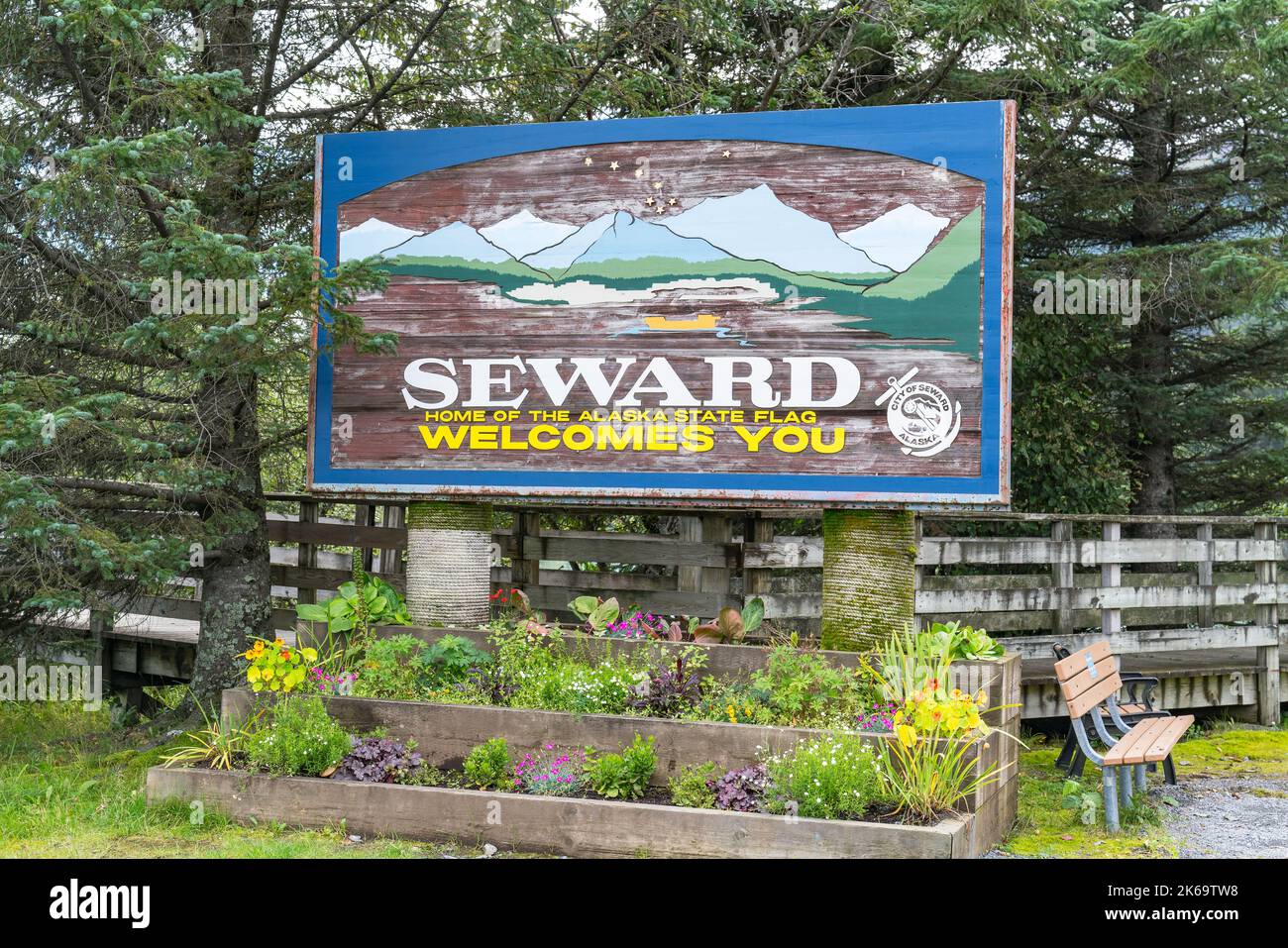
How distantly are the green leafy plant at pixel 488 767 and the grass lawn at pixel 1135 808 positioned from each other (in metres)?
2.58

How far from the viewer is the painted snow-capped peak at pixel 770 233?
616 cm

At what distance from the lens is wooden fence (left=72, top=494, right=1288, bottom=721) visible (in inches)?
310

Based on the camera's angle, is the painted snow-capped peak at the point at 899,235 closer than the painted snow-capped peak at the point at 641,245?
Yes

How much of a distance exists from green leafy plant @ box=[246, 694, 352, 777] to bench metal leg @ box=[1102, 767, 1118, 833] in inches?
163

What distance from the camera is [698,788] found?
5289mm

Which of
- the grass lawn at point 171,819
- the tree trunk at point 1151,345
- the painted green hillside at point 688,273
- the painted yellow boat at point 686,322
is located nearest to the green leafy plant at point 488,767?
the grass lawn at point 171,819

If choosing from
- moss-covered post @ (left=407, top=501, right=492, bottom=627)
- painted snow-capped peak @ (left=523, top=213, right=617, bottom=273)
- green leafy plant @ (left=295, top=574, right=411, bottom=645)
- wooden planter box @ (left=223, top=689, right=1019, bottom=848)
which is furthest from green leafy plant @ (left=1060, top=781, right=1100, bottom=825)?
painted snow-capped peak @ (left=523, top=213, right=617, bottom=273)

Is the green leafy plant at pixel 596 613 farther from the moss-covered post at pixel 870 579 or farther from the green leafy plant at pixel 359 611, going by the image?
the moss-covered post at pixel 870 579

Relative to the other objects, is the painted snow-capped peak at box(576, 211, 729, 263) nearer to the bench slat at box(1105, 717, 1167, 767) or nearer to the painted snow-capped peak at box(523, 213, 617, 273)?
the painted snow-capped peak at box(523, 213, 617, 273)

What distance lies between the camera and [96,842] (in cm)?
534

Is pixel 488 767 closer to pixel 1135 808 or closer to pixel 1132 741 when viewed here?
pixel 1132 741

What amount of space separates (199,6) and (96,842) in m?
5.31

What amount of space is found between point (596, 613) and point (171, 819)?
252 cm

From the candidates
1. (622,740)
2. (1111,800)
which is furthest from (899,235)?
(1111,800)
